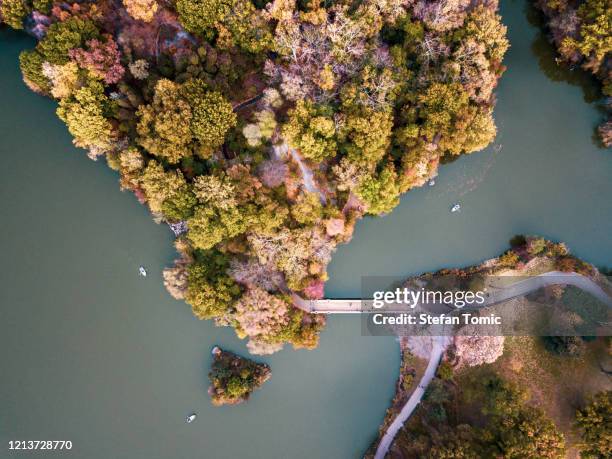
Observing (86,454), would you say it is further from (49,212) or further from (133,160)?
(133,160)

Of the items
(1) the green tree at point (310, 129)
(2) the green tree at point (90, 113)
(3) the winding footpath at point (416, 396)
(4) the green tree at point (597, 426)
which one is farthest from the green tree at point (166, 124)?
(4) the green tree at point (597, 426)

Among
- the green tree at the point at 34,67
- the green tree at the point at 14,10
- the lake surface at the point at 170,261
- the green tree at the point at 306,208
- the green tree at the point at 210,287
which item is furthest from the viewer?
the lake surface at the point at 170,261

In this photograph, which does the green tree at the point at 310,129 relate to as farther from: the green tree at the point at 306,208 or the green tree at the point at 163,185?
the green tree at the point at 163,185

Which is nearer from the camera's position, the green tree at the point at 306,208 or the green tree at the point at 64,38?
the green tree at the point at 64,38

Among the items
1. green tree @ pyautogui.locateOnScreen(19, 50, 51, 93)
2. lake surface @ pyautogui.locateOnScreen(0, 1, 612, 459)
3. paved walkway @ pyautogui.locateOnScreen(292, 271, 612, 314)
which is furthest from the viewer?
paved walkway @ pyautogui.locateOnScreen(292, 271, 612, 314)

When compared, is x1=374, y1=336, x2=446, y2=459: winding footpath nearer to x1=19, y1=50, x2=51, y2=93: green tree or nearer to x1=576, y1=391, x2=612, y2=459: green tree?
x1=576, y1=391, x2=612, y2=459: green tree

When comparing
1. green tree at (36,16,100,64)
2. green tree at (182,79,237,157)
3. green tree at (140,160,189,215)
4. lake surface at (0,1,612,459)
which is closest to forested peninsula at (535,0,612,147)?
lake surface at (0,1,612,459)

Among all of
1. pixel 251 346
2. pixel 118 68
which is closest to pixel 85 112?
pixel 118 68
